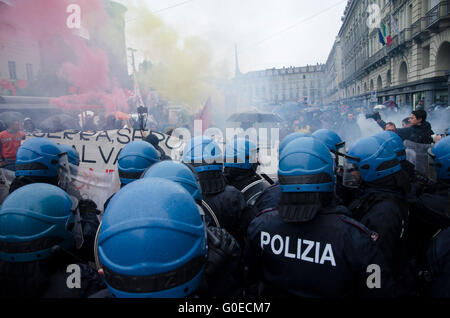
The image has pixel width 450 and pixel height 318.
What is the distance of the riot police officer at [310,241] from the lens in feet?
5.48

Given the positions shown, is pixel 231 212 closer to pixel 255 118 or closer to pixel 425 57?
pixel 255 118

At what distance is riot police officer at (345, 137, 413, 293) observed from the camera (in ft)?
6.79

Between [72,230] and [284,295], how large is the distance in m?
1.46

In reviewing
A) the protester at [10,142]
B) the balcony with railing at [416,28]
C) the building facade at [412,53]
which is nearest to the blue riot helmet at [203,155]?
the protester at [10,142]

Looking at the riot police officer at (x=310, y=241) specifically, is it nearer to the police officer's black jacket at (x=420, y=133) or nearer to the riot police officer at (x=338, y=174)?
the riot police officer at (x=338, y=174)

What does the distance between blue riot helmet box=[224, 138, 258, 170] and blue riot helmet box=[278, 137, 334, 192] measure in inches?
70.6

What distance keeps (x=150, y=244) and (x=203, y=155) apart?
214cm

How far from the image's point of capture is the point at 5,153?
19.4 ft

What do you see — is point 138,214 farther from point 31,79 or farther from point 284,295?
point 31,79

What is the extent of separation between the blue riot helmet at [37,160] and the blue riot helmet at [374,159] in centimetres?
323

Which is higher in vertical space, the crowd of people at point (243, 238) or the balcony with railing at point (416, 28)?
the balcony with railing at point (416, 28)

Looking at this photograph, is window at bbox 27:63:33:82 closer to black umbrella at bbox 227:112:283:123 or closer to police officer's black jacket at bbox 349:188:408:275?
black umbrella at bbox 227:112:283:123

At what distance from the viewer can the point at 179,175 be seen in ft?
7.19
